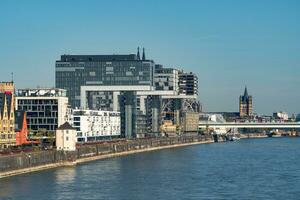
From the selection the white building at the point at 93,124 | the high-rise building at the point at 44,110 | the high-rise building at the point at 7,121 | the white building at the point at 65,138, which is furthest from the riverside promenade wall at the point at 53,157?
the high-rise building at the point at 7,121

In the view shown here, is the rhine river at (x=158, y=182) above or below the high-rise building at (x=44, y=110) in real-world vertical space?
below

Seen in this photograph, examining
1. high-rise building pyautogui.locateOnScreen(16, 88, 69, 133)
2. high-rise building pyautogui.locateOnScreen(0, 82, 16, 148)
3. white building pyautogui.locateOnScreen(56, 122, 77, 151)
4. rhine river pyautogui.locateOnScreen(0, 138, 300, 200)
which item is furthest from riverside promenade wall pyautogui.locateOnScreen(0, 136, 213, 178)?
high-rise building pyautogui.locateOnScreen(0, 82, 16, 148)

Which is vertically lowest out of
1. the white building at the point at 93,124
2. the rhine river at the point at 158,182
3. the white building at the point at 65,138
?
Answer: the rhine river at the point at 158,182

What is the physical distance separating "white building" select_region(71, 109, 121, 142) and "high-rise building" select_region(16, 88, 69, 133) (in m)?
10.8

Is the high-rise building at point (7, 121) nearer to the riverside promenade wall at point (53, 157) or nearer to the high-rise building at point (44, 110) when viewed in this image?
the riverside promenade wall at point (53, 157)

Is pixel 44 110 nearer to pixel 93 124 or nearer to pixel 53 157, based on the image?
pixel 93 124

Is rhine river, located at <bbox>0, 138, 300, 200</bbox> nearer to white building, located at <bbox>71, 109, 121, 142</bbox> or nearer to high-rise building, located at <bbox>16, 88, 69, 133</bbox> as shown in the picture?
high-rise building, located at <bbox>16, 88, 69, 133</bbox>

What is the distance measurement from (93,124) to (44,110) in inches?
978

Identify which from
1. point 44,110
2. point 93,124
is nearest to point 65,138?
point 44,110

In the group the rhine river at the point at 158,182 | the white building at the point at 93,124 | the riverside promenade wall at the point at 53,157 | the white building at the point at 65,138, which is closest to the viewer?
the rhine river at the point at 158,182

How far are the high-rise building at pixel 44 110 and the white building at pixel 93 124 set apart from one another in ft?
35.4

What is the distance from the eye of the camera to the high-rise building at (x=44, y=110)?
152 metres

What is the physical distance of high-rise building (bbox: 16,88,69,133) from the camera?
151750mm

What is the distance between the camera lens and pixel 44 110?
502 ft
